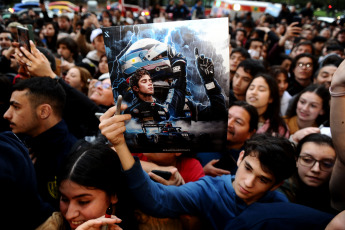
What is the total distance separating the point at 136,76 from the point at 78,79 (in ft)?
7.74

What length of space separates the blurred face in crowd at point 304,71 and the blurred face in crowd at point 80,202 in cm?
346

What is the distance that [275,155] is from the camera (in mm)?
1387

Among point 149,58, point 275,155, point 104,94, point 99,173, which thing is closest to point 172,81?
point 149,58

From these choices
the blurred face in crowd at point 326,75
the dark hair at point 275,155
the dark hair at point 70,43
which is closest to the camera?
the dark hair at point 275,155

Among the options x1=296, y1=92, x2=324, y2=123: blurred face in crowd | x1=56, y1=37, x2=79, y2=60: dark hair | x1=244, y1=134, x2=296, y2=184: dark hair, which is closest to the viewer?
x1=244, y1=134, x2=296, y2=184: dark hair

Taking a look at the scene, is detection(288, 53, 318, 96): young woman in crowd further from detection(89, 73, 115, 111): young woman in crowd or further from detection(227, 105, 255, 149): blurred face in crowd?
detection(89, 73, 115, 111): young woman in crowd

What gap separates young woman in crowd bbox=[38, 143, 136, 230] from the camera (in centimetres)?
122

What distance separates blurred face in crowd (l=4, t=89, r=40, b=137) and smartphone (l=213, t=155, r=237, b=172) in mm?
1325

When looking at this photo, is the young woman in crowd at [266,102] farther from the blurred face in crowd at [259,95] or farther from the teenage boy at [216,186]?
the teenage boy at [216,186]

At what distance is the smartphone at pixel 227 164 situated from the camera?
1977mm

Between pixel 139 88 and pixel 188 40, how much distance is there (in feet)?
0.95

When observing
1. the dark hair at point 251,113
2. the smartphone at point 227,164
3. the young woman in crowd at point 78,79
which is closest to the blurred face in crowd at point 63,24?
the young woman in crowd at point 78,79

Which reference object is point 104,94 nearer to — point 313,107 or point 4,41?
point 313,107

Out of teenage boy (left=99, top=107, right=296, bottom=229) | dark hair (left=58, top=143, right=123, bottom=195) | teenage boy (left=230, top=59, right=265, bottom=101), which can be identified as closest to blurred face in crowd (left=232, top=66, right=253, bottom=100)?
teenage boy (left=230, top=59, right=265, bottom=101)
